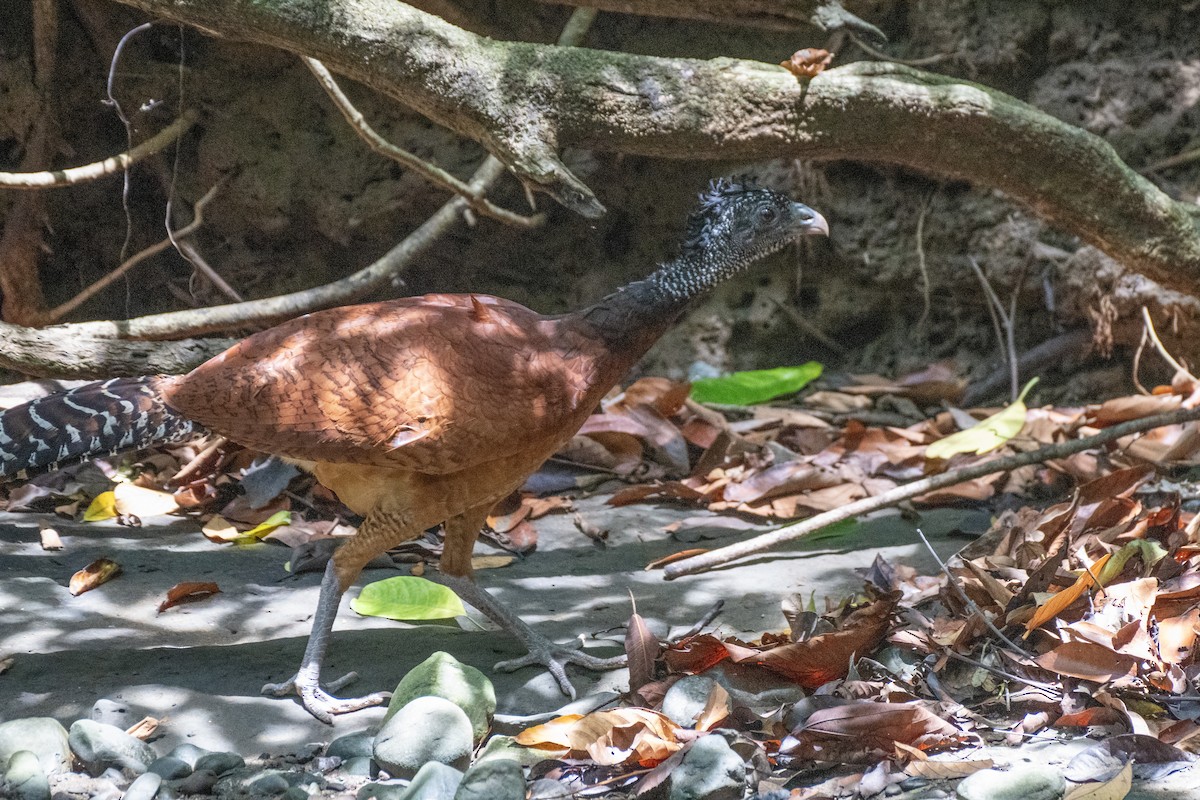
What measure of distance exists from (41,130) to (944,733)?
188 inches

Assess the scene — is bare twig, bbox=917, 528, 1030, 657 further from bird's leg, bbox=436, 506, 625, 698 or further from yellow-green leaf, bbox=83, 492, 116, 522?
yellow-green leaf, bbox=83, 492, 116, 522

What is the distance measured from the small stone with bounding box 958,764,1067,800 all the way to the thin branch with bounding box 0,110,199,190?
4.15 metres

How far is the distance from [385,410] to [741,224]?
1.52 m

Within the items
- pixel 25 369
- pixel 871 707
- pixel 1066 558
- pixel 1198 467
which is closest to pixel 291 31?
pixel 25 369

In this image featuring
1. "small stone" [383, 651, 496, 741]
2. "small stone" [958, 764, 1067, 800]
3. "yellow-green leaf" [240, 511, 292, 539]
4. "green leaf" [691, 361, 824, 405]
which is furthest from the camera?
"green leaf" [691, 361, 824, 405]

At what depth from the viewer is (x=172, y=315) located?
4.65 metres

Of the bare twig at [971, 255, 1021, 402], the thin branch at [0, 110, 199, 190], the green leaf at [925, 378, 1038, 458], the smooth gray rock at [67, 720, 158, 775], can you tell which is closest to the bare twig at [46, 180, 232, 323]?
the thin branch at [0, 110, 199, 190]

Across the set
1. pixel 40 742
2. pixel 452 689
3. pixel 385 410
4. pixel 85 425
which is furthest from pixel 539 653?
pixel 85 425

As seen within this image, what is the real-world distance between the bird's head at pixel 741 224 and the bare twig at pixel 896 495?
0.97 m

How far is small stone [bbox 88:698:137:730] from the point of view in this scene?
3066 millimetres

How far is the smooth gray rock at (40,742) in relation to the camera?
2.80 meters

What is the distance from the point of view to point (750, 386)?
5.86m

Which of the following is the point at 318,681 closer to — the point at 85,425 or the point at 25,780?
the point at 25,780

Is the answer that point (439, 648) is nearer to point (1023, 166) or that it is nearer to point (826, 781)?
point (826, 781)
